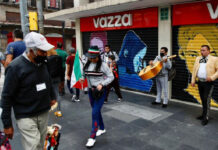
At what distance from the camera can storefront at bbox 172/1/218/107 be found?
596 cm

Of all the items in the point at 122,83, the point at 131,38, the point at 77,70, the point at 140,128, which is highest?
the point at 131,38

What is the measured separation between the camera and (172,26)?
6863 millimetres

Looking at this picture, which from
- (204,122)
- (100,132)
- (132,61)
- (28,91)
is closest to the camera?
(28,91)

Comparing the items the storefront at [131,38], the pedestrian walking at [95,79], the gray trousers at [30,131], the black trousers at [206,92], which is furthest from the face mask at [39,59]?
the storefront at [131,38]

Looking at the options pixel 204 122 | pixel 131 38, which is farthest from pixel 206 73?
pixel 131 38

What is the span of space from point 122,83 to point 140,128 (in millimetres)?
4095

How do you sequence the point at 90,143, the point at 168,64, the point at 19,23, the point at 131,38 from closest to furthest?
the point at 90,143
the point at 168,64
the point at 131,38
the point at 19,23

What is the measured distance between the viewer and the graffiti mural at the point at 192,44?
6.04 metres

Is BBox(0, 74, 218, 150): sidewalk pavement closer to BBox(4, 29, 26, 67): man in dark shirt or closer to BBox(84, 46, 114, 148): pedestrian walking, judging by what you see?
BBox(84, 46, 114, 148): pedestrian walking

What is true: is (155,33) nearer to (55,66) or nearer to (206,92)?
(206,92)

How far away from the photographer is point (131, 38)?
328 inches

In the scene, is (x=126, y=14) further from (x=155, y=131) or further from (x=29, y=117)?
(x=29, y=117)

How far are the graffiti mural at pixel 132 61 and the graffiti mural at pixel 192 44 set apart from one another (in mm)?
1415

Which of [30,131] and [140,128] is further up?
[30,131]
